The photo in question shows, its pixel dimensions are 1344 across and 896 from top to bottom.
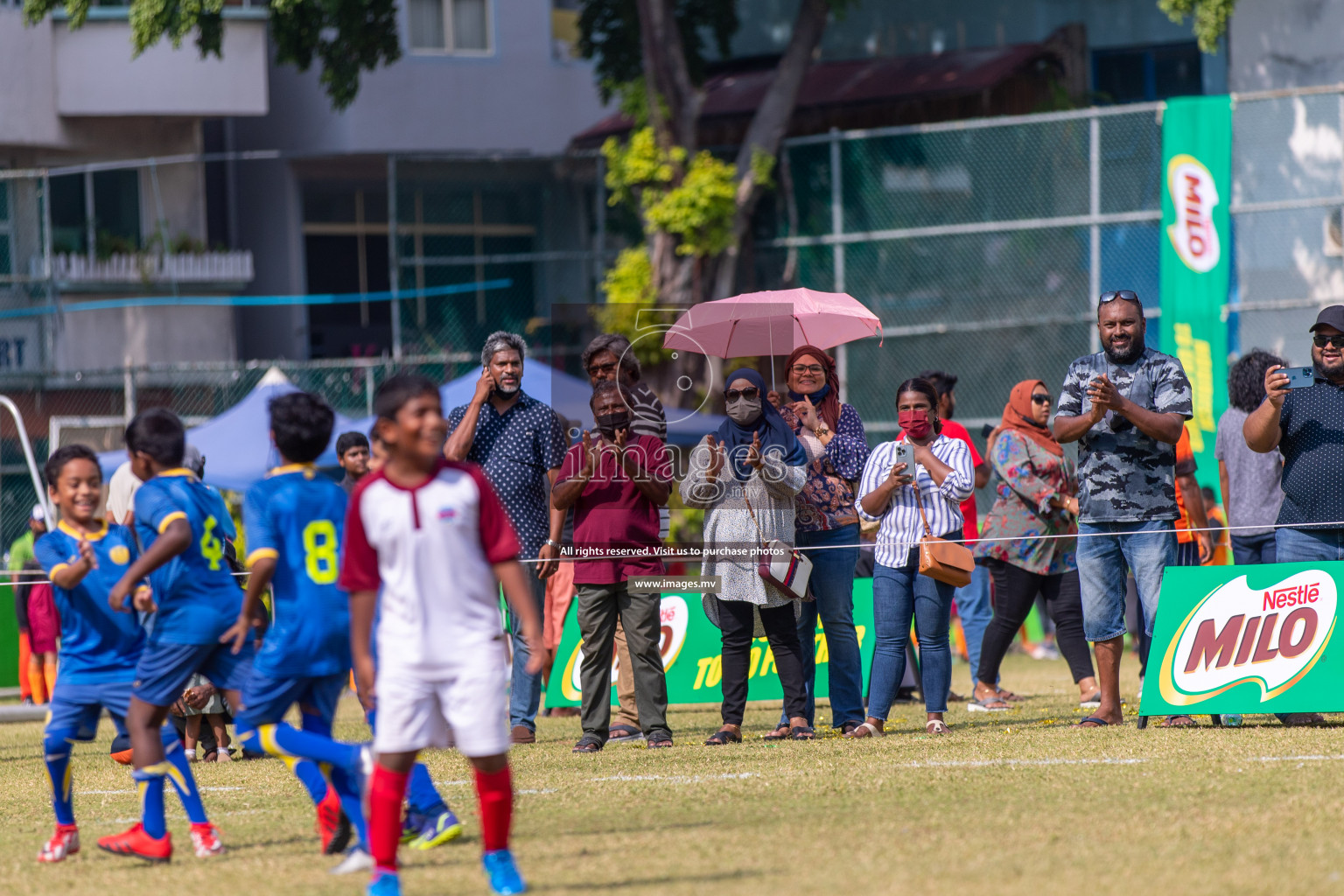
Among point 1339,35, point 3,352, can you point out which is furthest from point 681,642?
point 3,352

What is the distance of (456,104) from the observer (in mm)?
27641

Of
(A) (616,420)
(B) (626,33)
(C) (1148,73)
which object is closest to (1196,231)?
(C) (1148,73)

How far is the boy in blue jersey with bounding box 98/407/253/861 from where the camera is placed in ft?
20.2

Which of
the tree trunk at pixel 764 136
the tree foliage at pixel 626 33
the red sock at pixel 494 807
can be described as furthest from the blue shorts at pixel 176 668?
the tree foliage at pixel 626 33

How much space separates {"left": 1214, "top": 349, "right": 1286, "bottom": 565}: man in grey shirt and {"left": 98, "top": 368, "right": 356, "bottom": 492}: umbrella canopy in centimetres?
831

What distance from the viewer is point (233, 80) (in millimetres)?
24703

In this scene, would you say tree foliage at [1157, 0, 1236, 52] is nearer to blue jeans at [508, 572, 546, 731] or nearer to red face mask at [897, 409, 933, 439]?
red face mask at [897, 409, 933, 439]

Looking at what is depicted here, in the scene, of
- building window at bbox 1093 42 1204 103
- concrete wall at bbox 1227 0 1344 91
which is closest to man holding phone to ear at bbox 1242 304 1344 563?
concrete wall at bbox 1227 0 1344 91

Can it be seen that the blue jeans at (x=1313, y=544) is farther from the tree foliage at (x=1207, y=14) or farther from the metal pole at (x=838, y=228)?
the metal pole at (x=838, y=228)

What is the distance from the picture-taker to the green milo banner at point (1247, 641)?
851 centimetres

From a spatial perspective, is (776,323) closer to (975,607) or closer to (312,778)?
(975,607)

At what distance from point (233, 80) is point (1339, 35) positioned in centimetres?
1471

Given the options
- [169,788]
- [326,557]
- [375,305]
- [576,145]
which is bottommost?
[169,788]

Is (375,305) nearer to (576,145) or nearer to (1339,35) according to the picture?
(576,145)
